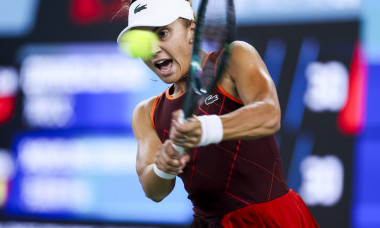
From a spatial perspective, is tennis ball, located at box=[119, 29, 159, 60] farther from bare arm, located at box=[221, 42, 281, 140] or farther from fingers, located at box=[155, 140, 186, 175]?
fingers, located at box=[155, 140, 186, 175]

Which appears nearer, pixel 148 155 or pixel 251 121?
pixel 251 121

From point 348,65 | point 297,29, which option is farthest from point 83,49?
point 348,65

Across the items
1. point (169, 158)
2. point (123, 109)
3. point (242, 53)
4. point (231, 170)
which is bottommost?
point (123, 109)

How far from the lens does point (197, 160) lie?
2.09 m

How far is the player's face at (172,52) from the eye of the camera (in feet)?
6.77

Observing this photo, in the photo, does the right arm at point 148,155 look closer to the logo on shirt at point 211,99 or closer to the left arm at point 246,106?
the logo on shirt at point 211,99

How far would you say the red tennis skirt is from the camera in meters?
1.99

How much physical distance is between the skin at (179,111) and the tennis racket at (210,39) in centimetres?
8

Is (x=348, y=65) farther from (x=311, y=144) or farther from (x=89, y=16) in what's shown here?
(x=89, y=16)

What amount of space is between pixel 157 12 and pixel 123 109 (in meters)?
2.31

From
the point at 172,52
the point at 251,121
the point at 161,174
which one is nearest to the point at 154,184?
the point at 161,174

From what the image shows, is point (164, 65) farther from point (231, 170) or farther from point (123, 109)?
point (123, 109)

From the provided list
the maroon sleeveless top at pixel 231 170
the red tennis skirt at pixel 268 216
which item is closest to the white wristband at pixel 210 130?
the maroon sleeveless top at pixel 231 170

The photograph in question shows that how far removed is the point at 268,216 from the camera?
1992mm
